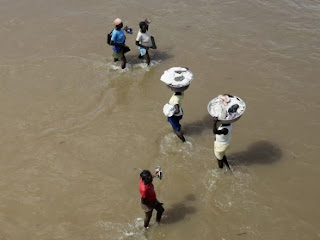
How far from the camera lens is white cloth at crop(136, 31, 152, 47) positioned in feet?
27.7

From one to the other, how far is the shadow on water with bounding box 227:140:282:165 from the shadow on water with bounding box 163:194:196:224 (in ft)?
3.99

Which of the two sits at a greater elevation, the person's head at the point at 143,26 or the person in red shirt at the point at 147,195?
the person's head at the point at 143,26

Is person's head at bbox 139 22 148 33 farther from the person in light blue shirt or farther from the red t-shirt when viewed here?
the red t-shirt

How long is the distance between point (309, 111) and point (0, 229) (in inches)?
222

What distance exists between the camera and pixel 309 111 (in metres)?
7.64

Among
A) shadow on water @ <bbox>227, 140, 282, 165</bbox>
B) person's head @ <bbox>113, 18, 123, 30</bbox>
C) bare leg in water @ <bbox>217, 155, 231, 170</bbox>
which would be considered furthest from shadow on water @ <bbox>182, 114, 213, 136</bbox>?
person's head @ <bbox>113, 18, 123, 30</bbox>

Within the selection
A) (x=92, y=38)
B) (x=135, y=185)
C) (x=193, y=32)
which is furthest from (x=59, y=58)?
(x=135, y=185)

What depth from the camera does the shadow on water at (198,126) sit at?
7.25 m

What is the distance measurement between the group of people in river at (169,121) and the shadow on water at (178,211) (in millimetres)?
199

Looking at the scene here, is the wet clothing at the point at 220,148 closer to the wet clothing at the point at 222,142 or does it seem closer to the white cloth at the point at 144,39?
the wet clothing at the point at 222,142

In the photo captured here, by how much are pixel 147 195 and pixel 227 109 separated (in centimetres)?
Answer: 165

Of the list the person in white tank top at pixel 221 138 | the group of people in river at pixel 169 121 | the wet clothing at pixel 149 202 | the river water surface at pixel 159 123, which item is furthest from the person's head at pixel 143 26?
the wet clothing at pixel 149 202

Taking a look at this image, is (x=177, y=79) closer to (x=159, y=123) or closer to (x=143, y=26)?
(x=159, y=123)

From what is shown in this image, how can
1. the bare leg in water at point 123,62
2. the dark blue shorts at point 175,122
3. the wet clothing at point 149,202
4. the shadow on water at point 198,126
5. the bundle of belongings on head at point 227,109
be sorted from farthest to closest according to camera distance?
the bare leg in water at point 123,62 < the shadow on water at point 198,126 < the dark blue shorts at point 175,122 < the bundle of belongings on head at point 227,109 < the wet clothing at point 149,202
